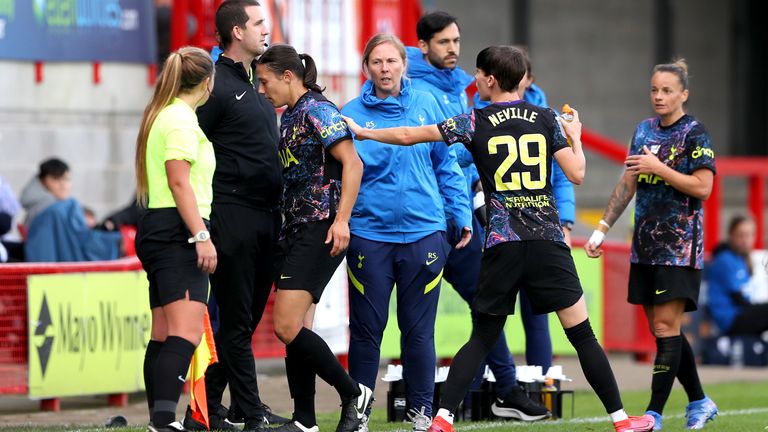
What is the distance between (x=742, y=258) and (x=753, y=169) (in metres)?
2.02

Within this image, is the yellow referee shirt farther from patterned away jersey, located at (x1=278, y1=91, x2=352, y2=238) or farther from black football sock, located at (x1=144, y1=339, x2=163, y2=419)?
black football sock, located at (x1=144, y1=339, x2=163, y2=419)

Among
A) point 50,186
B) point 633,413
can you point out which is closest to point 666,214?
point 633,413

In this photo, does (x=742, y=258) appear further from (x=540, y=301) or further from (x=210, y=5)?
(x=540, y=301)

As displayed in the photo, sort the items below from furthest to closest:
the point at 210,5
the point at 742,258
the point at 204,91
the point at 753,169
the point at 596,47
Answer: the point at 596,47 → the point at 753,169 → the point at 742,258 → the point at 210,5 → the point at 204,91

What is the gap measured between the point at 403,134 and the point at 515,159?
55 cm

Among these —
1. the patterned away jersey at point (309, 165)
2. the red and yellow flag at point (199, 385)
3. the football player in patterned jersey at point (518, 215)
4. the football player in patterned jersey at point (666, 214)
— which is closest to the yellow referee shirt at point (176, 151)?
the patterned away jersey at point (309, 165)

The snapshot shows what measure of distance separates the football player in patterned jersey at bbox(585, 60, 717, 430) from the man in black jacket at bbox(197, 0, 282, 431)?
186 centimetres

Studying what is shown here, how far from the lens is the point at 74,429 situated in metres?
7.78

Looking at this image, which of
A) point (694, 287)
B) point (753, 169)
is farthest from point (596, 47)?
point (694, 287)

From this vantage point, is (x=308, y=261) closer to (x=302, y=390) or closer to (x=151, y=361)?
(x=302, y=390)

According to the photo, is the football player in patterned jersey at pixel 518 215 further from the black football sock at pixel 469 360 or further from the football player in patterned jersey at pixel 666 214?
the football player in patterned jersey at pixel 666 214

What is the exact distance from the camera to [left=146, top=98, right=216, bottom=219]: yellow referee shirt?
6.35 metres

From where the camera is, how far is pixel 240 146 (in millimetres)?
6984

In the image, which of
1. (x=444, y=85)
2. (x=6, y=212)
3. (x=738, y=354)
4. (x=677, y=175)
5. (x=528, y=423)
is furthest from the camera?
(x=738, y=354)
